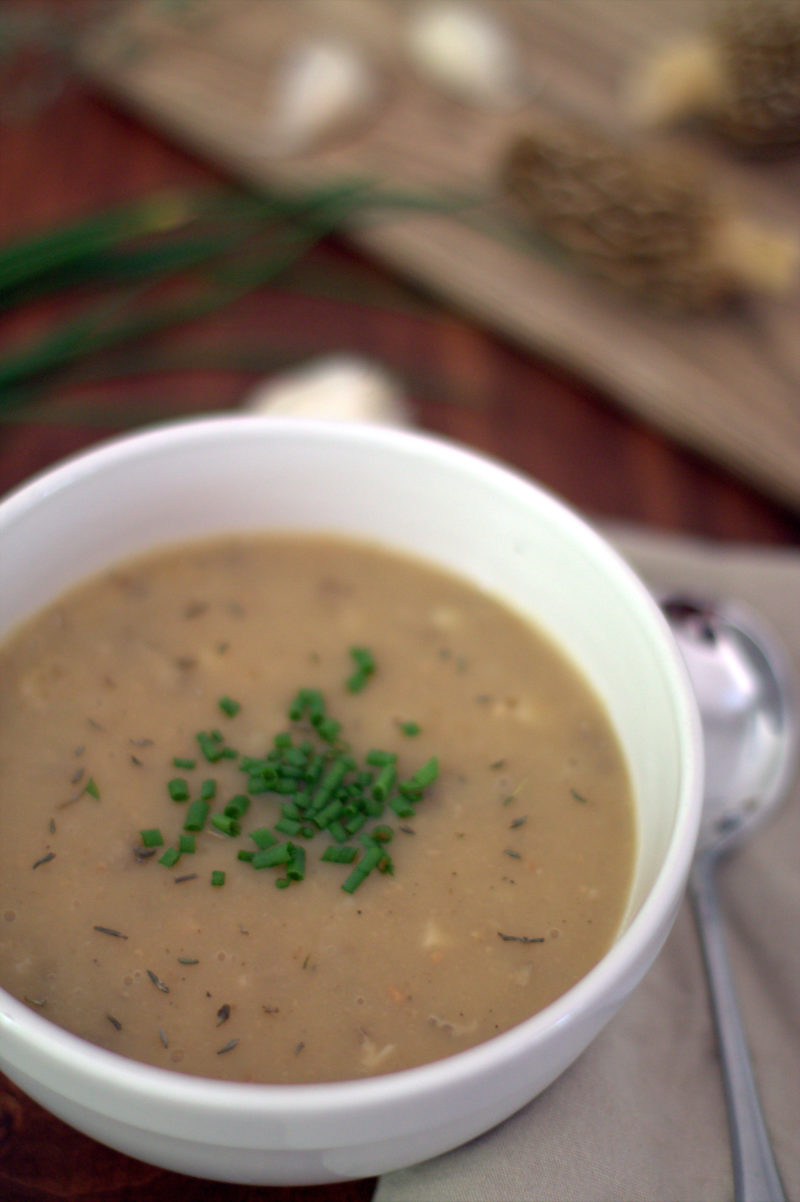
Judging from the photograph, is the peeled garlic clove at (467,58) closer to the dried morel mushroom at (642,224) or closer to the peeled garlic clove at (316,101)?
the peeled garlic clove at (316,101)

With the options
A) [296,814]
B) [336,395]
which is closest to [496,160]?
[336,395]

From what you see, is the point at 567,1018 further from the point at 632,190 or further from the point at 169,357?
the point at 632,190

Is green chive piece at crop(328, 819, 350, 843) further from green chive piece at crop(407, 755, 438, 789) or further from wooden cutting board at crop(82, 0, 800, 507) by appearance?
wooden cutting board at crop(82, 0, 800, 507)

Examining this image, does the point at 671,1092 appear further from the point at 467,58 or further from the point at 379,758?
the point at 467,58

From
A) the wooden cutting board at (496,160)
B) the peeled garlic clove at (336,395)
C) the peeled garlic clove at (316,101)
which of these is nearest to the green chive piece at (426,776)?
the peeled garlic clove at (336,395)

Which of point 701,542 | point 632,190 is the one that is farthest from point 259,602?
point 632,190

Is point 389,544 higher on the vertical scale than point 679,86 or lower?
lower

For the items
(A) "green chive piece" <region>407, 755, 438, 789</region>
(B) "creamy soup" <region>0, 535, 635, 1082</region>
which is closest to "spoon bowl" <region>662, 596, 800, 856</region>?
(B) "creamy soup" <region>0, 535, 635, 1082</region>
